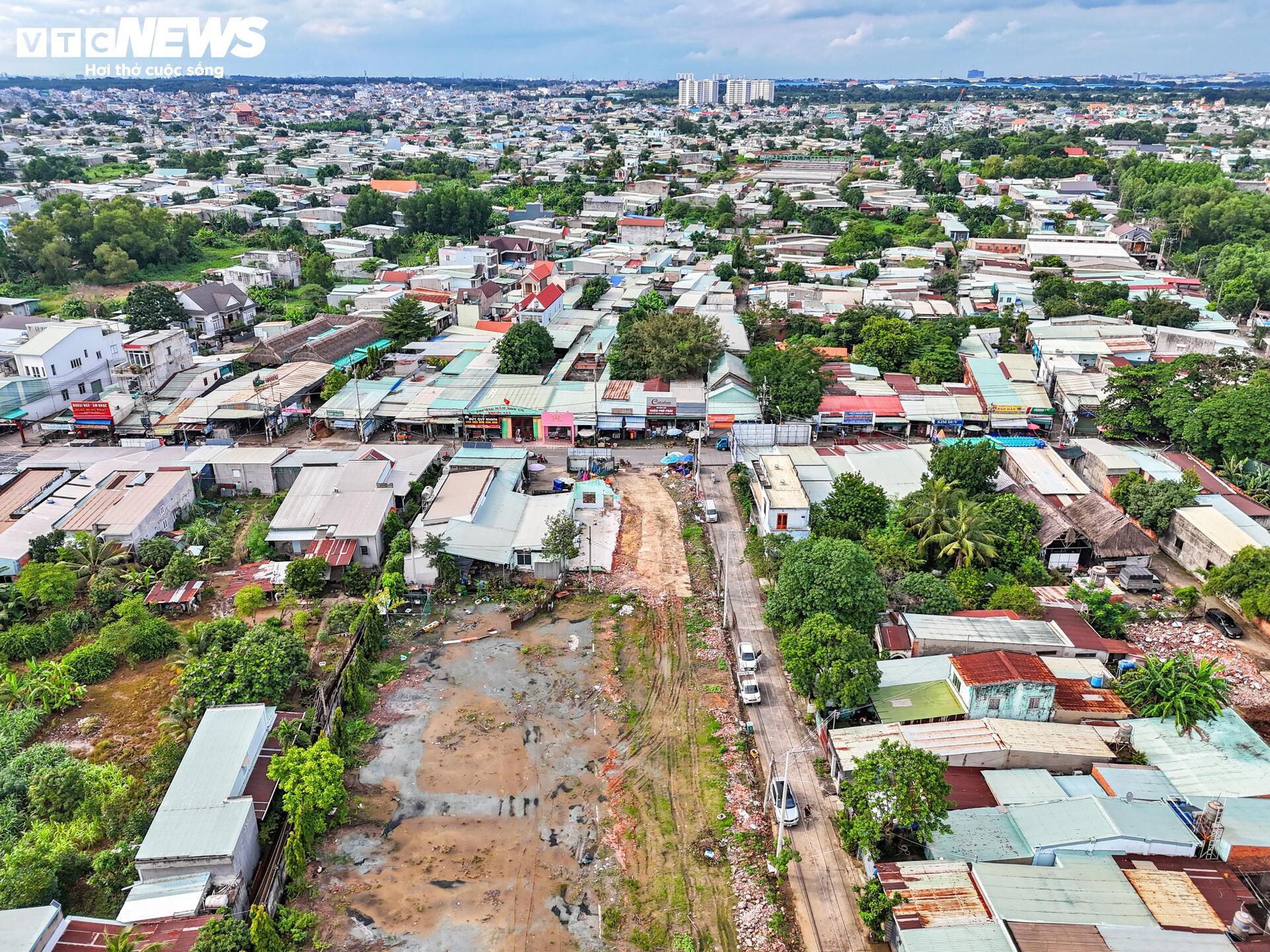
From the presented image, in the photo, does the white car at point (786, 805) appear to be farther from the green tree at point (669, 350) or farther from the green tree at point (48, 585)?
Answer: the green tree at point (669, 350)

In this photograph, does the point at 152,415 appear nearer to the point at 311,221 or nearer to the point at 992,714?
the point at 992,714

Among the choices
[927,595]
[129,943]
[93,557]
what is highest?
[927,595]

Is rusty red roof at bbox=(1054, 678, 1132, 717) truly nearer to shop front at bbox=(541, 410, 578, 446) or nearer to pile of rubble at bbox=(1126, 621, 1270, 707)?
A: pile of rubble at bbox=(1126, 621, 1270, 707)

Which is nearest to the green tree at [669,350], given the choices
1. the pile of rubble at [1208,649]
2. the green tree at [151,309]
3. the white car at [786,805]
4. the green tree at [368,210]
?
the pile of rubble at [1208,649]

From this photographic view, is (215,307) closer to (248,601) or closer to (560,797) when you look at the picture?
(248,601)

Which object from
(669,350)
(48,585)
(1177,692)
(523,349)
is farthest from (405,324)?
(1177,692)

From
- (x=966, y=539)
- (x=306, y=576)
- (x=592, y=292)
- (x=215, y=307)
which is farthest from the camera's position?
(x=592, y=292)

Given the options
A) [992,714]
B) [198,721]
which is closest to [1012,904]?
[992,714]
